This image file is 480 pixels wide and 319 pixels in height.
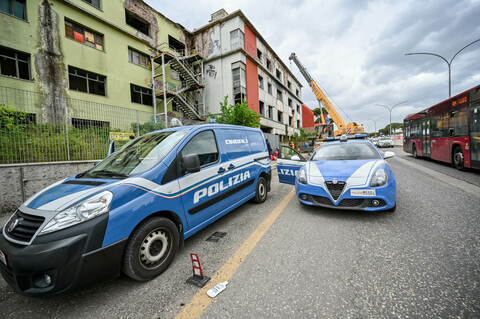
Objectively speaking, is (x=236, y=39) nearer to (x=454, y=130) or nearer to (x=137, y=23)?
(x=137, y=23)

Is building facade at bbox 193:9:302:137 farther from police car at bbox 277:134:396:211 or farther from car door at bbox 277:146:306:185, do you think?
police car at bbox 277:134:396:211

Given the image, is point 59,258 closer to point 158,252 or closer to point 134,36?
point 158,252

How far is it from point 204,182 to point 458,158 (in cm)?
1075

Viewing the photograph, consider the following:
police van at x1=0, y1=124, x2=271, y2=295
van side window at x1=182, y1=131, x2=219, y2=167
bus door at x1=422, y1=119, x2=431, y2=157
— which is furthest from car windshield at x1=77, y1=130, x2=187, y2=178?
bus door at x1=422, y1=119, x2=431, y2=157

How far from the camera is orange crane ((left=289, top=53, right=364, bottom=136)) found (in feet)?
63.8

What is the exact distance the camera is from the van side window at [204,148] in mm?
2787

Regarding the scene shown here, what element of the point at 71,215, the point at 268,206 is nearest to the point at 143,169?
the point at 71,215

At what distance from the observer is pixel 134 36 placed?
14.6 m

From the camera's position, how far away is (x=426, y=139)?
1096 cm

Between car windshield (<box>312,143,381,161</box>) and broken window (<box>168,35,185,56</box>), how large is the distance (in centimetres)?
1860

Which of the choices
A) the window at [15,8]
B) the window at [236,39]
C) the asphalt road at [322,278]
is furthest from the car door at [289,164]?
the window at [236,39]

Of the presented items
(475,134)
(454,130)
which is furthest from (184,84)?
(475,134)

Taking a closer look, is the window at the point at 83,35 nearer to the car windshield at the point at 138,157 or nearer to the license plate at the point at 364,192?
the car windshield at the point at 138,157

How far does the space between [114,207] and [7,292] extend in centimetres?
154
